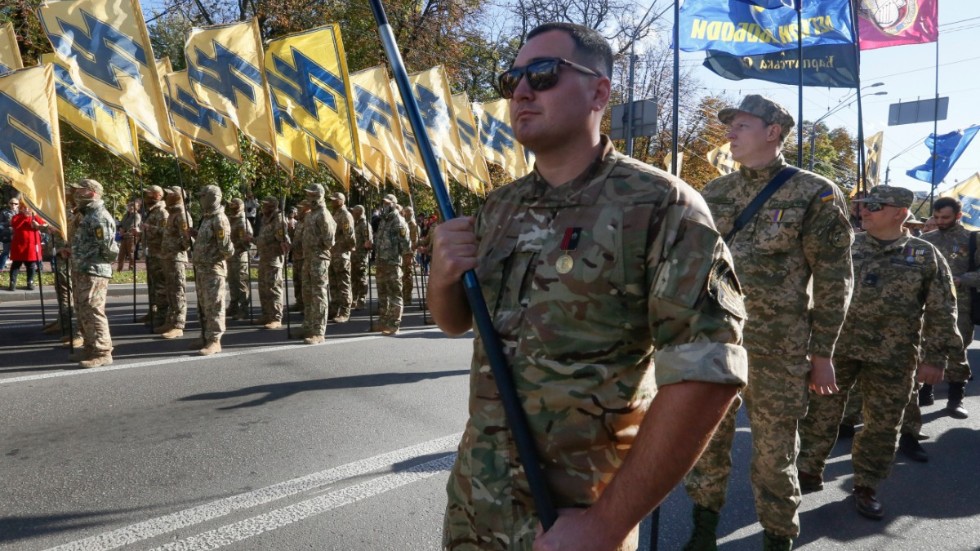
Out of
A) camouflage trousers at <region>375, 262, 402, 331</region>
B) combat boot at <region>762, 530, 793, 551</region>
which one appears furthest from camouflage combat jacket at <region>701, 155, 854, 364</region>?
camouflage trousers at <region>375, 262, 402, 331</region>

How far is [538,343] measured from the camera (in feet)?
4.61

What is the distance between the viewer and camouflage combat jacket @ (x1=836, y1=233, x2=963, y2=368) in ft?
13.5

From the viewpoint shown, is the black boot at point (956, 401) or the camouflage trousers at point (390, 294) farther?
the camouflage trousers at point (390, 294)

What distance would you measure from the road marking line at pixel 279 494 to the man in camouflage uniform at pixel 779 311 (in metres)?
1.88

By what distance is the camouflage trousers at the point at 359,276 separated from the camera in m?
12.5

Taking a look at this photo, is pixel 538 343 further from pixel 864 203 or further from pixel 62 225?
pixel 62 225

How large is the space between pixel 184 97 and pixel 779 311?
806cm

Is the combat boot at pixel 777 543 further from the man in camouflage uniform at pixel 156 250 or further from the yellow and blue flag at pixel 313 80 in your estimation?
the man in camouflage uniform at pixel 156 250

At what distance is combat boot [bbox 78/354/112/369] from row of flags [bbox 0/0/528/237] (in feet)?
4.91

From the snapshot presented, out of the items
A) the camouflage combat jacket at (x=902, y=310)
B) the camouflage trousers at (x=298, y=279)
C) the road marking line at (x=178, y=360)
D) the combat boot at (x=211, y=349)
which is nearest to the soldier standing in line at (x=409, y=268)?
the camouflage trousers at (x=298, y=279)

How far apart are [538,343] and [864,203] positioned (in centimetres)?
387

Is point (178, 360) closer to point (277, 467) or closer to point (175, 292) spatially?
point (175, 292)

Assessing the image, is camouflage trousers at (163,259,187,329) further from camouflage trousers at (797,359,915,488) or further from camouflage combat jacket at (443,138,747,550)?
camouflage combat jacket at (443,138,747,550)

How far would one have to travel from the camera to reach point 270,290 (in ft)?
33.6
